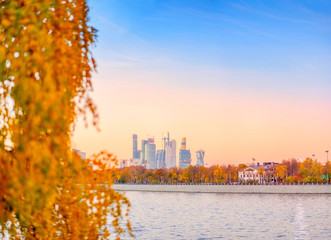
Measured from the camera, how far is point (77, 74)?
700cm

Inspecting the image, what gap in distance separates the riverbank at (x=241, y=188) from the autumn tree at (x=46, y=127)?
10086 centimetres

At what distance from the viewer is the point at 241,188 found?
11481 centimetres

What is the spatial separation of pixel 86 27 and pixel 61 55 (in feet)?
7.80

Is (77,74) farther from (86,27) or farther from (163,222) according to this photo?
(163,222)

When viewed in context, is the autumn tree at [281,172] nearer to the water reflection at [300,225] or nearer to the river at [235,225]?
the river at [235,225]

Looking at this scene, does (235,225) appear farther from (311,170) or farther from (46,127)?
(311,170)

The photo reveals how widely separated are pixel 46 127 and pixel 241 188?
11378 centimetres

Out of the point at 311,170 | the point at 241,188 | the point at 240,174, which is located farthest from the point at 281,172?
the point at 240,174

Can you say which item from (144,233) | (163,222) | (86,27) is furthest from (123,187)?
(86,27)

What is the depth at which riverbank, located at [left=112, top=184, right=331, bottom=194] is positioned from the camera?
103 metres

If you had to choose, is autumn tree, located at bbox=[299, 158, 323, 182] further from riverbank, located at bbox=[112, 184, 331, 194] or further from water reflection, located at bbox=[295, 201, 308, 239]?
water reflection, located at bbox=[295, 201, 308, 239]

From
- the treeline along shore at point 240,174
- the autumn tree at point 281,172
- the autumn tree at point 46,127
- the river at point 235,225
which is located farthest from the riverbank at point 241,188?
the autumn tree at point 46,127

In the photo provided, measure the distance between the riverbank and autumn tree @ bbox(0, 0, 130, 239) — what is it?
101 meters

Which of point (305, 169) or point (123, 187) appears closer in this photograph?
point (305, 169)
